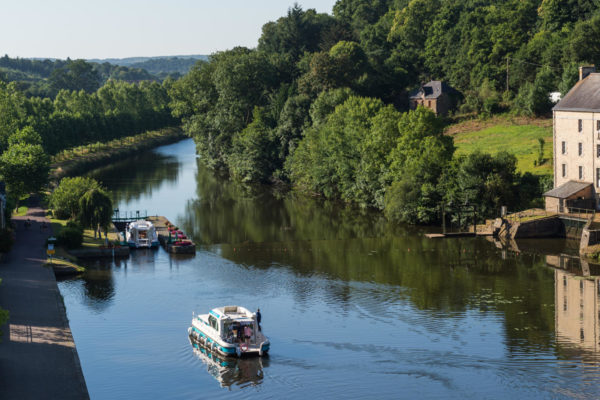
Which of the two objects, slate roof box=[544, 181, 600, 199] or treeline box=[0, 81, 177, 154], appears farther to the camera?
treeline box=[0, 81, 177, 154]

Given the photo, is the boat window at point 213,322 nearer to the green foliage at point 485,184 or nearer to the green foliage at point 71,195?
the green foliage at point 71,195

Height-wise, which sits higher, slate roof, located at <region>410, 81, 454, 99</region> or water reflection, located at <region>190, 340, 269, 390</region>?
slate roof, located at <region>410, 81, 454, 99</region>

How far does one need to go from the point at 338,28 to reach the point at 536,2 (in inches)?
1343

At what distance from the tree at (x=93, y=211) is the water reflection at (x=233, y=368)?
105 feet

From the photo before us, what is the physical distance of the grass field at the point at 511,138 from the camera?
89.7m

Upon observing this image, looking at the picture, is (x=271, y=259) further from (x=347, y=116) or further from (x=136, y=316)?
(x=347, y=116)

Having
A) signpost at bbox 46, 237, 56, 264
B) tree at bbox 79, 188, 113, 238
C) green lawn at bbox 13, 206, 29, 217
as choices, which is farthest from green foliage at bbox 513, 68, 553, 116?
signpost at bbox 46, 237, 56, 264

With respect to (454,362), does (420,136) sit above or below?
above

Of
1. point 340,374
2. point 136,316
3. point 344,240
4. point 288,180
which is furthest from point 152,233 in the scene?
point 288,180

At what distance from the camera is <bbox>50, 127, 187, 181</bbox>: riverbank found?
131 metres

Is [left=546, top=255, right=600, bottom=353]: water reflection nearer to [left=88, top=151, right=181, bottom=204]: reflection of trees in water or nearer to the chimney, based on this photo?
the chimney

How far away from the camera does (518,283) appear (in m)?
56.8

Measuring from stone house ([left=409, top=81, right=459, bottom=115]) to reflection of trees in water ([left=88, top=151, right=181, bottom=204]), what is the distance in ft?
126

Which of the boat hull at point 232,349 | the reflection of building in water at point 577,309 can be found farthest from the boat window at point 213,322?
the reflection of building in water at point 577,309
